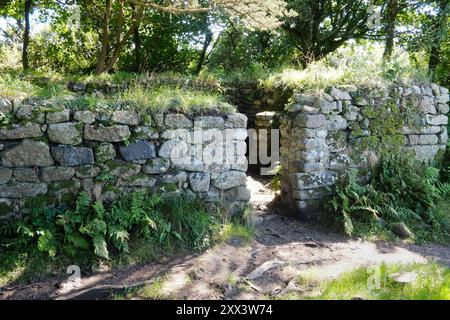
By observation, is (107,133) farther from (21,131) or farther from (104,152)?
(21,131)

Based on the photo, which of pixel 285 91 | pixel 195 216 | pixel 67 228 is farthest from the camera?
pixel 285 91

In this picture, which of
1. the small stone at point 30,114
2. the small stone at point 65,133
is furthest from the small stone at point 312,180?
the small stone at point 30,114

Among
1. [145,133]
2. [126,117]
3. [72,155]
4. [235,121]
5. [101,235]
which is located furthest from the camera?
[235,121]

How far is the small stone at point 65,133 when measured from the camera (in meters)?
4.26

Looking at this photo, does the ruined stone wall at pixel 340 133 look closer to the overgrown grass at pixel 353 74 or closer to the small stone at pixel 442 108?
the overgrown grass at pixel 353 74

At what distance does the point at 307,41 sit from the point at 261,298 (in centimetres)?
935

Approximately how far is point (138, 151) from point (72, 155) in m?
0.78

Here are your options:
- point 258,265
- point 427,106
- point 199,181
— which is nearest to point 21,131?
point 199,181

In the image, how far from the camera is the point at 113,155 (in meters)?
4.53

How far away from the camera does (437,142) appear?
23.9ft

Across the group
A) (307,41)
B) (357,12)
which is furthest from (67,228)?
(357,12)

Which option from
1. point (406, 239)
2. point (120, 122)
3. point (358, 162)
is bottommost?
point (406, 239)

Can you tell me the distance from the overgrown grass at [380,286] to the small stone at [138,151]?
2.39 m
